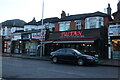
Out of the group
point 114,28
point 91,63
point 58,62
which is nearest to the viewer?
point 91,63

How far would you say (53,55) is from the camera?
54.6 feet

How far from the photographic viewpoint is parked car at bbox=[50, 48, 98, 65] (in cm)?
1429

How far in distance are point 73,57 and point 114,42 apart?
8.75 m

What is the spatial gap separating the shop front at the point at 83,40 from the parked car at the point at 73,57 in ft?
17.5

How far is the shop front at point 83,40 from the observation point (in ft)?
69.8

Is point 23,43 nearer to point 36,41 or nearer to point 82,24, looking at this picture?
point 36,41

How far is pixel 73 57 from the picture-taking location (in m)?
15.0

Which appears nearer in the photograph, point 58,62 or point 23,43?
point 58,62

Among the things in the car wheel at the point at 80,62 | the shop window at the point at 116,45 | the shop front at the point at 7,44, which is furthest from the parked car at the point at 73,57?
the shop front at the point at 7,44

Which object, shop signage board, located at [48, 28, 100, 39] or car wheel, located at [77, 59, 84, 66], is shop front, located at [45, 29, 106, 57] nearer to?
shop signage board, located at [48, 28, 100, 39]

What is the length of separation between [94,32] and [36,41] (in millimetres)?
11757

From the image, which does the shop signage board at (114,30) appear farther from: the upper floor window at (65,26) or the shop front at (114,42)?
the upper floor window at (65,26)

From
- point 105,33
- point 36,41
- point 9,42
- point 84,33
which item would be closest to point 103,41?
point 105,33

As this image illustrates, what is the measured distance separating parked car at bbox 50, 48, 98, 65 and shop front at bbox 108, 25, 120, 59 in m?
7.11
